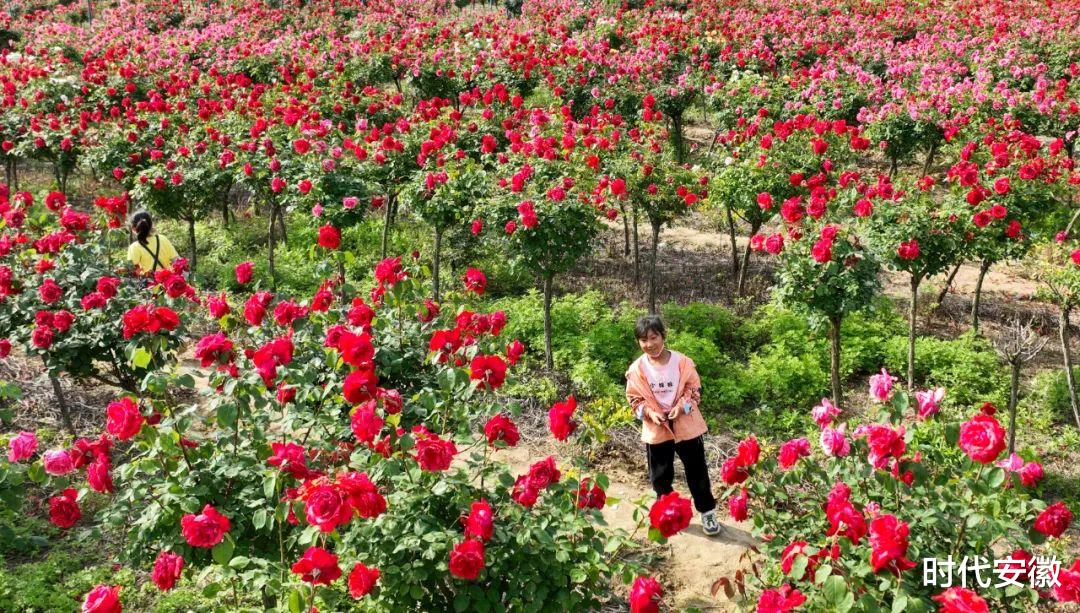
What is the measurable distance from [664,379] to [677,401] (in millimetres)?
138

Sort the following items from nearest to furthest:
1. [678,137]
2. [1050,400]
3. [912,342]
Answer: [1050,400] < [912,342] < [678,137]

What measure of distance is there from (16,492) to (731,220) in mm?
6756

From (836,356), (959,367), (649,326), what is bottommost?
(959,367)

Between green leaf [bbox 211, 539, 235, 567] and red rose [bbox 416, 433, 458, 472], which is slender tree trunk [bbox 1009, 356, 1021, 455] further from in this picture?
green leaf [bbox 211, 539, 235, 567]

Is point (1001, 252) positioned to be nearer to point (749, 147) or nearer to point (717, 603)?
point (749, 147)

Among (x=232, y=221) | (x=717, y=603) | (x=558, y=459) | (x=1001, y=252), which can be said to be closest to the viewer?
(x=717, y=603)

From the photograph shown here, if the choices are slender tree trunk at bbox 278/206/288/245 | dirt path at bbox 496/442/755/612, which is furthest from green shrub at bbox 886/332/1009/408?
slender tree trunk at bbox 278/206/288/245

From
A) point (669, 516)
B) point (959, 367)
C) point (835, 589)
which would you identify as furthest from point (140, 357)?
point (959, 367)

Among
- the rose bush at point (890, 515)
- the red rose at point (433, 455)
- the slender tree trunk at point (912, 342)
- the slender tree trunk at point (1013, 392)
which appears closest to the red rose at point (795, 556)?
the rose bush at point (890, 515)

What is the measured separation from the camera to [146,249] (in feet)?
19.0

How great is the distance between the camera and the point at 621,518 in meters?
4.87

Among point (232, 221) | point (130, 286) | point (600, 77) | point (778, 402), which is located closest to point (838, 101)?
point (600, 77)

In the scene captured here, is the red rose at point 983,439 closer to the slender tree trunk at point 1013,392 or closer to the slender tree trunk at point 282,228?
the slender tree trunk at point 1013,392

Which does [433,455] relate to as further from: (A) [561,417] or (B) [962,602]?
(B) [962,602]
